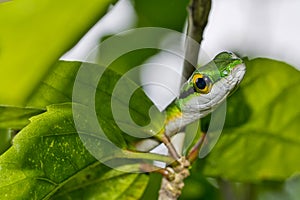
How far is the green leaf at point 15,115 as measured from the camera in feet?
3.43

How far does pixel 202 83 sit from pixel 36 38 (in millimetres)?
257

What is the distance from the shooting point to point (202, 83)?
101cm

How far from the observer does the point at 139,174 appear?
47.1 inches

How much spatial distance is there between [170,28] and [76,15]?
0.67 meters

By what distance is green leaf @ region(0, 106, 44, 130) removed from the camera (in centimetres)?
105

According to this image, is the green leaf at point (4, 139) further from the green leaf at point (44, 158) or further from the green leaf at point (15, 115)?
the green leaf at point (44, 158)

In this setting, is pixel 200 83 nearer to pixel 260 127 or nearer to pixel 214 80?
pixel 214 80

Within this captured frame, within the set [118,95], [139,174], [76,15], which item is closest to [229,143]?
[139,174]

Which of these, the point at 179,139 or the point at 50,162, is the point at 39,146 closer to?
the point at 50,162

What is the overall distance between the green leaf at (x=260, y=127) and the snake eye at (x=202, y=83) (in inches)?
9.2

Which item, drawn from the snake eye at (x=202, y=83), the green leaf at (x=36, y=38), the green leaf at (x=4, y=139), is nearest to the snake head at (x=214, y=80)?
the snake eye at (x=202, y=83)

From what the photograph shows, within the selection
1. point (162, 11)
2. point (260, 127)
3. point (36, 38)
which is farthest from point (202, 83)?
point (162, 11)

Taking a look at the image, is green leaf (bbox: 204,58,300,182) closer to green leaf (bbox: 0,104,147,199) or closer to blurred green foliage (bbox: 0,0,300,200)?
blurred green foliage (bbox: 0,0,300,200)

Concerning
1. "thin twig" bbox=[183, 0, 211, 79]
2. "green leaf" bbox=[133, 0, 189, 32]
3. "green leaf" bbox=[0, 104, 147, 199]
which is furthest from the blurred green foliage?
"green leaf" bbox=[133, 0, 189, 32]
